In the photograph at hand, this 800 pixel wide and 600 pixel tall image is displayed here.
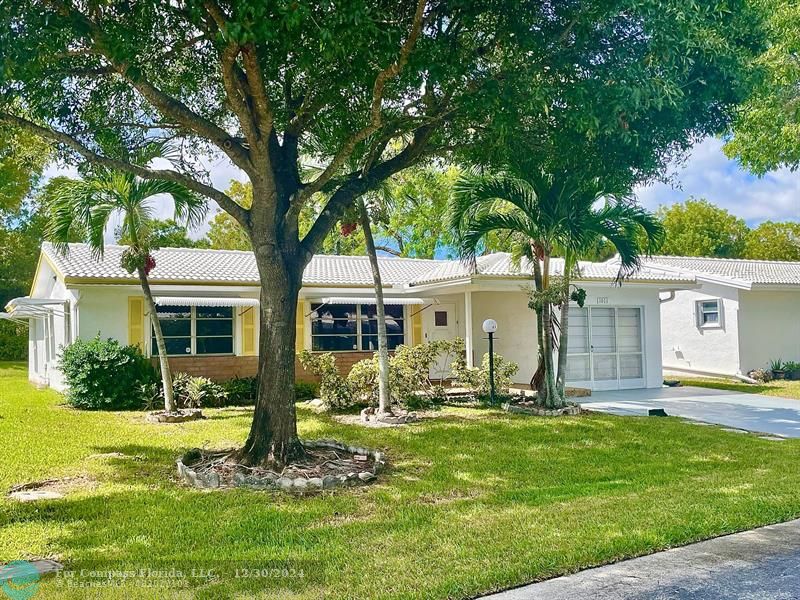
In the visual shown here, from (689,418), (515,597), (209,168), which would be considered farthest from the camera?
(689,418)

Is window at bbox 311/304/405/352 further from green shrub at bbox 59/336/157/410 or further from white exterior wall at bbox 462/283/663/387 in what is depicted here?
green shrub at bbox 59/336/157/410

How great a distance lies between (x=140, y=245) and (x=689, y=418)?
12.7 metres

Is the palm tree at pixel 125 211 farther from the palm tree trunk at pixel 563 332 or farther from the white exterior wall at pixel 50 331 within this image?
the palm tree trunk at pixel 563 332

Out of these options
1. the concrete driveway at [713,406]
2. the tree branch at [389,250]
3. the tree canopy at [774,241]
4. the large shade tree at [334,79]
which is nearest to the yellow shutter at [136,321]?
the large shade tree at [334,79]

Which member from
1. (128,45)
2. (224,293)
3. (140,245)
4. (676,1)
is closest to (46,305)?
(224,293)

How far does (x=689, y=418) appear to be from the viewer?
14.7 metres

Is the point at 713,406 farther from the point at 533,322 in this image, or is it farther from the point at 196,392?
the point at 196,392

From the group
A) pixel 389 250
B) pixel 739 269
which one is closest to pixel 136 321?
pixel 739 269

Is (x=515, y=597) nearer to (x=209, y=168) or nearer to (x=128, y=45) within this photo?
(x=128, y=45)

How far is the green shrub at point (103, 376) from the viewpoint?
16.9 m

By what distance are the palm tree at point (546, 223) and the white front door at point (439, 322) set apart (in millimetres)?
6941

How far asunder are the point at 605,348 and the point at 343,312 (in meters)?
8.15

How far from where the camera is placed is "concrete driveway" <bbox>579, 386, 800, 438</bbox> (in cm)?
1404

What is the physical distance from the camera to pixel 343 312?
21.7 metres
